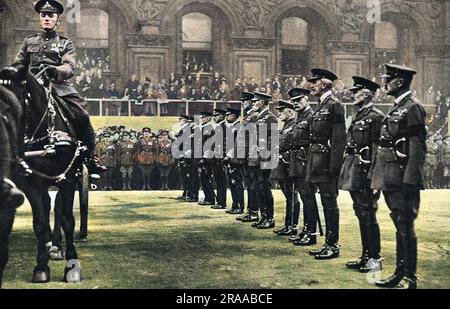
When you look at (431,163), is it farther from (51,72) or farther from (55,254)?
(51,72)

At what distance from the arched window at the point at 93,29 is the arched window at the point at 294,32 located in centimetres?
782

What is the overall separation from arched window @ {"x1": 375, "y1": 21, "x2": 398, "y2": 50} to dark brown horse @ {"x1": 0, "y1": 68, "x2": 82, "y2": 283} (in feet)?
77.4

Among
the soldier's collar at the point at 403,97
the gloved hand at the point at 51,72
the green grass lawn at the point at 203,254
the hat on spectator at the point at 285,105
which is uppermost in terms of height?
the gloved hand at the point at 51,72

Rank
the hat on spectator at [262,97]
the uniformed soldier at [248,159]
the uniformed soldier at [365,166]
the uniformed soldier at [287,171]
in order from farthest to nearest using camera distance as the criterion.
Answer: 1. the uniformed soldier at [248,159]
2. the hat on spectator at [262,97]
3. the uniformed soldier at [287,171]
4. the uniformed soldier at [365,166]

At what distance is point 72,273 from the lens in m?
6.32

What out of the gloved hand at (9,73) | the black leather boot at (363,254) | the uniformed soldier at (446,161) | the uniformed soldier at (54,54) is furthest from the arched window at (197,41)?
the gloved hand at (9,73)

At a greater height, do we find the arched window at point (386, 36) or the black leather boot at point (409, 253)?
the arched window at point (386, 36)

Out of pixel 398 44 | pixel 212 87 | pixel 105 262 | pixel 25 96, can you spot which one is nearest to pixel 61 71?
pixel 25 96

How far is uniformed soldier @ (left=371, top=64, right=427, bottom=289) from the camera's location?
5.75m

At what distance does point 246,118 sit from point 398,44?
19.2 metres

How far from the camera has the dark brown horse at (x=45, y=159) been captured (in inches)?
222

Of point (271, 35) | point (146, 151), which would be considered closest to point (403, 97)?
point (146, 151)

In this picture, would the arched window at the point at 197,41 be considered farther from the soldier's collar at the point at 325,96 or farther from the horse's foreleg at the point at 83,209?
the soldier's collar at the point at 325,96
